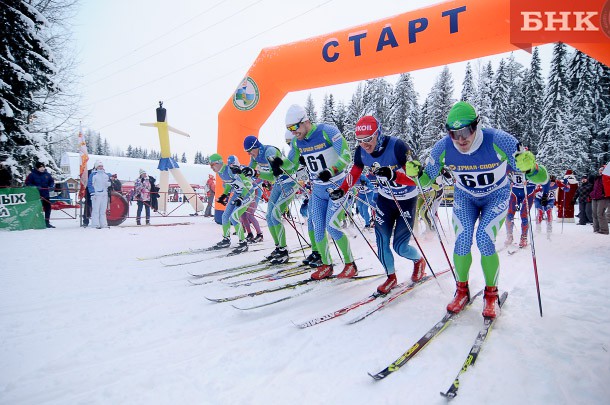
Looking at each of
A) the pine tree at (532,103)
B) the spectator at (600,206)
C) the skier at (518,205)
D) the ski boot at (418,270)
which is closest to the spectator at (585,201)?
the spectator at (600,206)

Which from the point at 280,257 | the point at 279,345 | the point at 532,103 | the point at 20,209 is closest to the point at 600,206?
the point at 280,257

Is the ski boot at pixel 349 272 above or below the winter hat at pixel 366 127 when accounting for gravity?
below

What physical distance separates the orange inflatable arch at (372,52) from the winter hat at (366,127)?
5.02 metres

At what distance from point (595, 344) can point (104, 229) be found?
10.8 m

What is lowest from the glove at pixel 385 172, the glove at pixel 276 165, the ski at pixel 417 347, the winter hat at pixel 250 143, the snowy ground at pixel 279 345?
the snowy ground at pixel 279 345

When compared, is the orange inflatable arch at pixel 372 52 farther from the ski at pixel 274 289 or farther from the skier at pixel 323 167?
the ski at pixel 274 289

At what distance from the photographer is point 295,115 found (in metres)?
4.16

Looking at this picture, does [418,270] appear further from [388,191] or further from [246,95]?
[246,95]

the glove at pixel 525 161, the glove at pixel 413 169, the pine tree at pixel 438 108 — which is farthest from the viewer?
the pine tree at pixel 438 108

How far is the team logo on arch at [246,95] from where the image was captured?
983 cm

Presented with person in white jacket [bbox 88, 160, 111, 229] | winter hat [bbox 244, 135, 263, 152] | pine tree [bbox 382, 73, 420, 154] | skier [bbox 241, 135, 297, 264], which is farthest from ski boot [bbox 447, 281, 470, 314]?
pine tree [bbox 382, 73, 420, 154]

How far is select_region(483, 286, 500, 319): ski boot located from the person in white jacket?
10023 millimetres

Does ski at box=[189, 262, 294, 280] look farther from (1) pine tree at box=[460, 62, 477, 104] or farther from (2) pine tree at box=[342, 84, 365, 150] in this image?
(1) pine tree at box=[460, 62, 477, 104]

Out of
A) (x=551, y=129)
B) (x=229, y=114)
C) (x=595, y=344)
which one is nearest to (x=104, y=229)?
(x=229, y=114)
